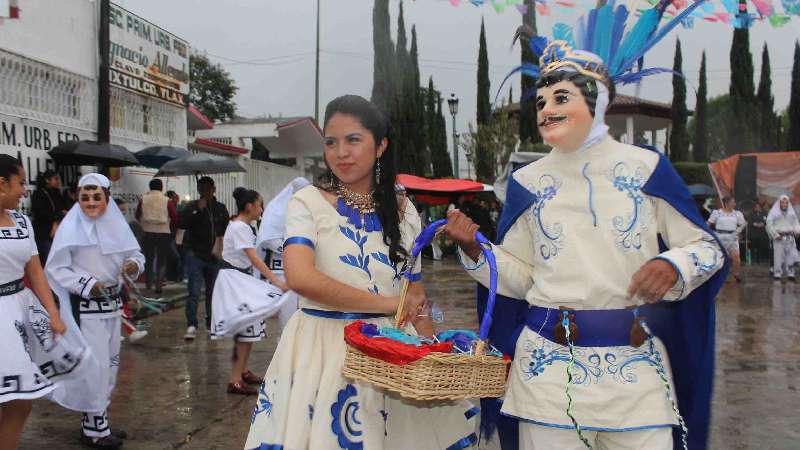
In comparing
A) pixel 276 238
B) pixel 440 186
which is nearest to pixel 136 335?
pixel 276 238

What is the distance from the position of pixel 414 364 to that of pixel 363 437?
1.80 feet

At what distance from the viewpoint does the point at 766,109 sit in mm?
34375

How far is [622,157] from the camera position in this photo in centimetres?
258

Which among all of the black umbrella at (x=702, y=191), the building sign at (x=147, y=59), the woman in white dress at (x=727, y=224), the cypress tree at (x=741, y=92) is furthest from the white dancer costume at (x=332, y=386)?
the cypress tree at (x=741, y=92)

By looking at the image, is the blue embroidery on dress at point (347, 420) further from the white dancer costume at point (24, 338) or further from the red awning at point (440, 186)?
the red awning at point (440, 186)

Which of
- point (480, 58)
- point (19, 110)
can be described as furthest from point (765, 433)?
point (480, 58)

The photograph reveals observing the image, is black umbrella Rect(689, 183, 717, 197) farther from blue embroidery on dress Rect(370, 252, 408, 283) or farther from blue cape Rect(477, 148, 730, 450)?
blue embroidery on dress Rect(370, 252, 408, 283)

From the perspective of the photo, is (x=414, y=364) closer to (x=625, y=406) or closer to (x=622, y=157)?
(x=625, y=406)

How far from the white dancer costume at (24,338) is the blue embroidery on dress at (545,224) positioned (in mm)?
2830

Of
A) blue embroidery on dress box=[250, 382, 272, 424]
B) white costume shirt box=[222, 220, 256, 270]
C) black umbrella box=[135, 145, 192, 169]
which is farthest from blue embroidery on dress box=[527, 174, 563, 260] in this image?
black umbrella box=[135, 145, 192, 169]

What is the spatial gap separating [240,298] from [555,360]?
4.28 metres

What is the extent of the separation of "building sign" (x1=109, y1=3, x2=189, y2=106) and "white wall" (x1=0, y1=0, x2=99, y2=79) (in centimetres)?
46

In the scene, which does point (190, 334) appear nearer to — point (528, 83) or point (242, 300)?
point (242, 300)

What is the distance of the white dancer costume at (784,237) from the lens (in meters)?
15.0
